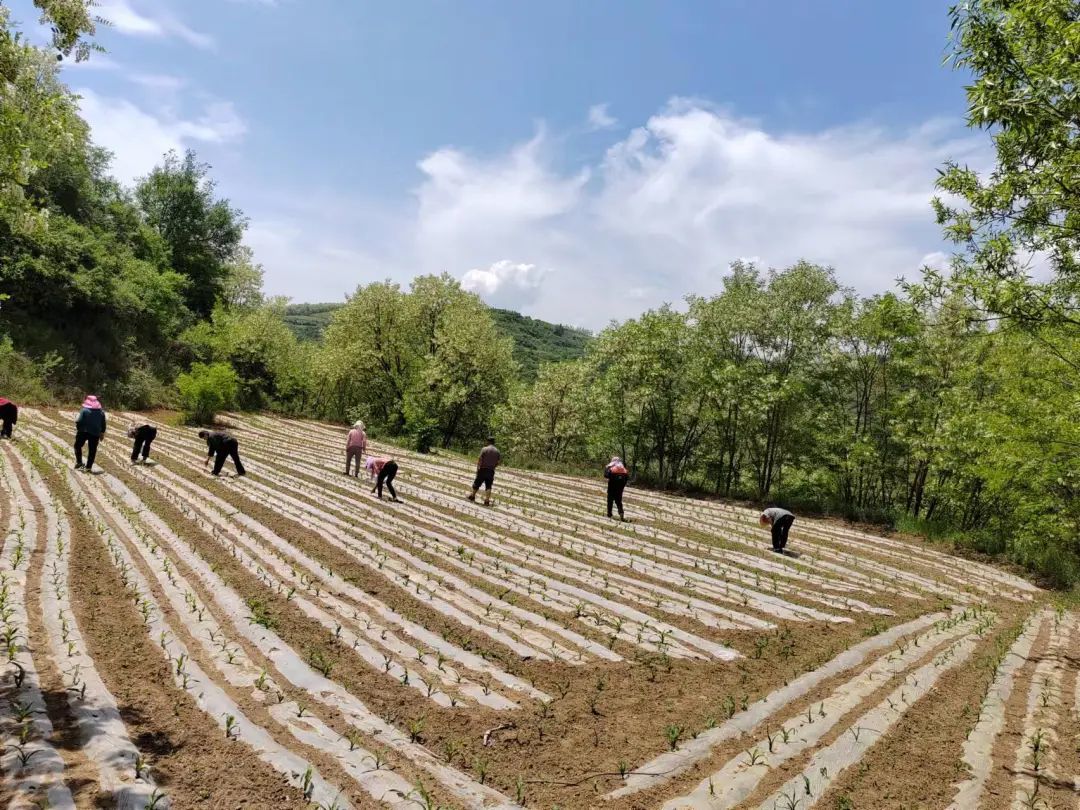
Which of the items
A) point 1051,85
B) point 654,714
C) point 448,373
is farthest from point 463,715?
point 448,373

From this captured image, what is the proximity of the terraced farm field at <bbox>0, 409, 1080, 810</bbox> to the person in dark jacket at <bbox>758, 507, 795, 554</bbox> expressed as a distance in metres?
1.16

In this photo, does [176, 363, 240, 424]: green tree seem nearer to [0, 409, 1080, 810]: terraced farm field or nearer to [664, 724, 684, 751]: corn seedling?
[0, 409, 1080, 810]: terraced farm field

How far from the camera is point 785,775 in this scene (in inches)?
175

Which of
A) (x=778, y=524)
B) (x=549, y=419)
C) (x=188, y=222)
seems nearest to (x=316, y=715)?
(x=778, y=524)

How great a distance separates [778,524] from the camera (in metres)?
13.1

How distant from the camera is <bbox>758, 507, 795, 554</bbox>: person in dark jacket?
42.8 feet

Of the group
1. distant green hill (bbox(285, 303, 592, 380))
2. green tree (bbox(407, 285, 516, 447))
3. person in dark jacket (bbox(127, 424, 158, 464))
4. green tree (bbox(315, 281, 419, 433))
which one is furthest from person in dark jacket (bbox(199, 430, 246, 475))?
distant green hill (bbox(285, 303, 592, 380))

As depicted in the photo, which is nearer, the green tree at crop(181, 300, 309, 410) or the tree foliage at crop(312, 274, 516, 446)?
the tree foliage at crop(312, 274, 516, 446)

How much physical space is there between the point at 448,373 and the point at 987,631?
27156mm

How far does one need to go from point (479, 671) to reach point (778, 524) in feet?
30.6

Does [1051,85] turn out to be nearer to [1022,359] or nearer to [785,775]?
[785,775]

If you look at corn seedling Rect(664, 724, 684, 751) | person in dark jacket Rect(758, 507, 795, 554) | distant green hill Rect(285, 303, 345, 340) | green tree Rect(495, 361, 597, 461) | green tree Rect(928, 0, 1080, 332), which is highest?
distant green hill Rect(285, 303, 345, 340)

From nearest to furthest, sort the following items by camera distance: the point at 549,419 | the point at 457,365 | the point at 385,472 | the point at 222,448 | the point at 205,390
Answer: the point at 385,472 → the point at 222,448 → the point at 205,390 → the point at 457,365 → the point at 549,419

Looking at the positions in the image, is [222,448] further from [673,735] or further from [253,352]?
[253,352]
